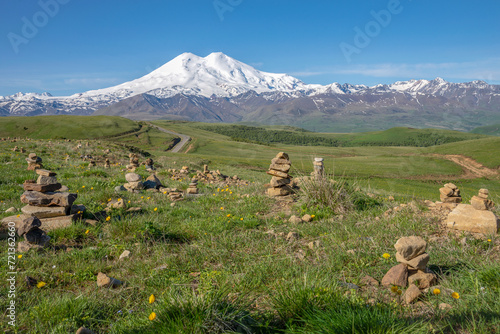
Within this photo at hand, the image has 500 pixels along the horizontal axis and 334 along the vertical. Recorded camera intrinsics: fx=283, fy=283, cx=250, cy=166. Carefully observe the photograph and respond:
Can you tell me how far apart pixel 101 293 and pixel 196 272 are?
1.43m

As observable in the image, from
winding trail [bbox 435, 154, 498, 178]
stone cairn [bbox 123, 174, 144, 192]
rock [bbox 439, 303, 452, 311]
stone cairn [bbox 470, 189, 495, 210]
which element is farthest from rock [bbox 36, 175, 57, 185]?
winding trail [bbox 435, 154, 498, 178]

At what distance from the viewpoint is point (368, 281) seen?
4.10 metres

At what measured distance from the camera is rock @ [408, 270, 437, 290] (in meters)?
3.80

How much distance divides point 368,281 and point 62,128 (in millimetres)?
165473

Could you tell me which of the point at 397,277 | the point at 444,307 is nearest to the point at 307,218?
the point at 397,277

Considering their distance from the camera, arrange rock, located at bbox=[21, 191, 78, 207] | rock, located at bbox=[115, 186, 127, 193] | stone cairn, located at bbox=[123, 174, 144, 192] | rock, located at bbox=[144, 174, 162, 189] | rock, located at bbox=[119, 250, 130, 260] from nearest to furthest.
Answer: rock, located at bbox=[119, 250, 130, 260]
rock, located at bbox=[21, 191, 78, 207]
rock, located at bbox=[115, 186, 127, 193]
stone cairn, located at bbox=[123, 174, 144, 192]
rock, located at bbox=[144, 174, 162, 189]

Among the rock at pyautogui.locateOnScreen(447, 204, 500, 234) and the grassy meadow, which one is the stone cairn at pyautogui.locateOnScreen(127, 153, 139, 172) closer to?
the grassy meadow

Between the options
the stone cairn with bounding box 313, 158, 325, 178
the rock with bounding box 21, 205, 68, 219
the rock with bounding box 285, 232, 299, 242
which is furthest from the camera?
the stone cairn with bounding box 313, 158, 325, 178

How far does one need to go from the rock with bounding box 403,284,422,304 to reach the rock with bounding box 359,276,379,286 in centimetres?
51

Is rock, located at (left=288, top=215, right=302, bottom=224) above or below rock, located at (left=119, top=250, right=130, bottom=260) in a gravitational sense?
below

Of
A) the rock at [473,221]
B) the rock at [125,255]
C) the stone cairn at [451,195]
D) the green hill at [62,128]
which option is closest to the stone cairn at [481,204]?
the rock at [473,221]

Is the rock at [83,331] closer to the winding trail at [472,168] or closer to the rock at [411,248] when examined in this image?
the rock at [411,248]

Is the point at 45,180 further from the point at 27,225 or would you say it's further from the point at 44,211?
the point at 27,225

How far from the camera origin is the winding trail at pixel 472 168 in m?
60.8
